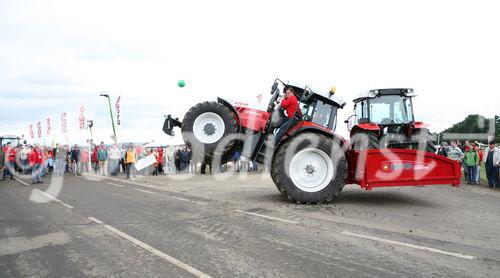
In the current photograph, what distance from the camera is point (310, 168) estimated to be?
9.22 m

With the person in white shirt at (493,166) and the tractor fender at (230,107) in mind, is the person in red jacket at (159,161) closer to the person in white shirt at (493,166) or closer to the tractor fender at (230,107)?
the tractor fender at (230,107)

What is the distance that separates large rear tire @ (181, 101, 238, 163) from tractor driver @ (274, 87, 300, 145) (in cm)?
101

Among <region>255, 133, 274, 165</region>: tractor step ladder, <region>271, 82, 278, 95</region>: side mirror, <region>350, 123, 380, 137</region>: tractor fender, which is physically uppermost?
<region>271, 82, 278, 95</region>: side mirror

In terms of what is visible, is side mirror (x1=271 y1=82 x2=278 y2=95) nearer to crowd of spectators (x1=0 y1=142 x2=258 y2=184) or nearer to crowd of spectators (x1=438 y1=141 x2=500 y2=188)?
crowd of spectators (x1=438 y1=141 x2=500 y2=188)

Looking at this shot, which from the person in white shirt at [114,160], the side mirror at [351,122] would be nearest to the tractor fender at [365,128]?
the side mirror at [351,122]

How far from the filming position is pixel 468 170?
50.5ft

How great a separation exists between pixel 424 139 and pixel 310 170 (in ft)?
12.7

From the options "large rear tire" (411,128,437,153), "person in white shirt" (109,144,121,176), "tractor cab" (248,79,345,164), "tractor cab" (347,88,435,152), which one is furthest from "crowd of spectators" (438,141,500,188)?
"person in white shirt" (109,144,121,176)

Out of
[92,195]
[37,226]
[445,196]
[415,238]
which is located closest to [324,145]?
[415,238]

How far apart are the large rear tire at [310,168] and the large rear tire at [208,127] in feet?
4.17

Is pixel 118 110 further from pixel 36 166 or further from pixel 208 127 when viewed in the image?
pixel 208 127

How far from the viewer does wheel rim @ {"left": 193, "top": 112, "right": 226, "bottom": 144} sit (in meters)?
8.98

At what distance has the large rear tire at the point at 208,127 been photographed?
29.3ft

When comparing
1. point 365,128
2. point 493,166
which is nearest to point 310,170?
point 365,128
